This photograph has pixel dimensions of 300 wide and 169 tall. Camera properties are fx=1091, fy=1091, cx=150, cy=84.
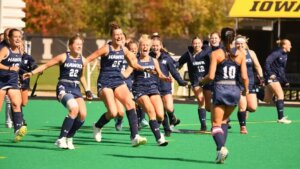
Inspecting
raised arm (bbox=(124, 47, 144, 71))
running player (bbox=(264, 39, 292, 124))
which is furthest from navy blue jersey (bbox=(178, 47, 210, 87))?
running player (bbox=(264, 39, 292, 124))

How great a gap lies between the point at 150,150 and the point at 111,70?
1779 millimetres

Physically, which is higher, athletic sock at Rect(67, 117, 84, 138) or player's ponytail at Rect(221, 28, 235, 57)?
player's ponytail at Rect(221, 28, 235, 57)

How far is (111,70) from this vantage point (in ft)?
62.8

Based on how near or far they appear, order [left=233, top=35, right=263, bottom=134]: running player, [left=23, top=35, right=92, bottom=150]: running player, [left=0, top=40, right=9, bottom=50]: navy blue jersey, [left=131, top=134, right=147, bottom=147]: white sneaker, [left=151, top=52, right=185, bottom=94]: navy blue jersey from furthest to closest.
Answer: [left=233, top=35, right=263, bottom=134]: running player, [left=151, top=52, right=185, bottom=94]: navy blue jersey, [left=0, top=40, right=9, bottom=50]: navy blue jersey, [left=131, top=134, right=147, bottom=147]: white sneaker, [left=23, top=35, right=92, bottom=150]: running player

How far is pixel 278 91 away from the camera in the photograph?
2602 cm

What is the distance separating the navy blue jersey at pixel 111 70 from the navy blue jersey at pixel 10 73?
1.63 metres

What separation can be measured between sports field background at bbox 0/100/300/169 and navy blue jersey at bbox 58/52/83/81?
1.21 meters

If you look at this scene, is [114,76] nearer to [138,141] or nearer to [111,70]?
[111,70]

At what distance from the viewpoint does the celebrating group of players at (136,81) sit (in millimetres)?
16344

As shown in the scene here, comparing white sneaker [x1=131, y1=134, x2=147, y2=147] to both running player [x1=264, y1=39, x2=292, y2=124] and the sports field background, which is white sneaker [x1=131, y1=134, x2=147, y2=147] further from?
running player [x1=264, y1=39, x2=292, y2=124]

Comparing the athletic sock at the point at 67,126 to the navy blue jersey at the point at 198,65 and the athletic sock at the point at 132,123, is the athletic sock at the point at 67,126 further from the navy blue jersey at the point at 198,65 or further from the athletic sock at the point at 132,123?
the navy blue jersey at the point at 198,65

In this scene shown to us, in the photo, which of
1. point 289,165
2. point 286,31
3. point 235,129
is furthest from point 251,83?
point 286,31

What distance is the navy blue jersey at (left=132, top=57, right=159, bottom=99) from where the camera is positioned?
19.5 metres

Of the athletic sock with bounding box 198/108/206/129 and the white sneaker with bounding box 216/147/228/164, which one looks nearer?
the white sneaker with bounding box 216/147/228/164
